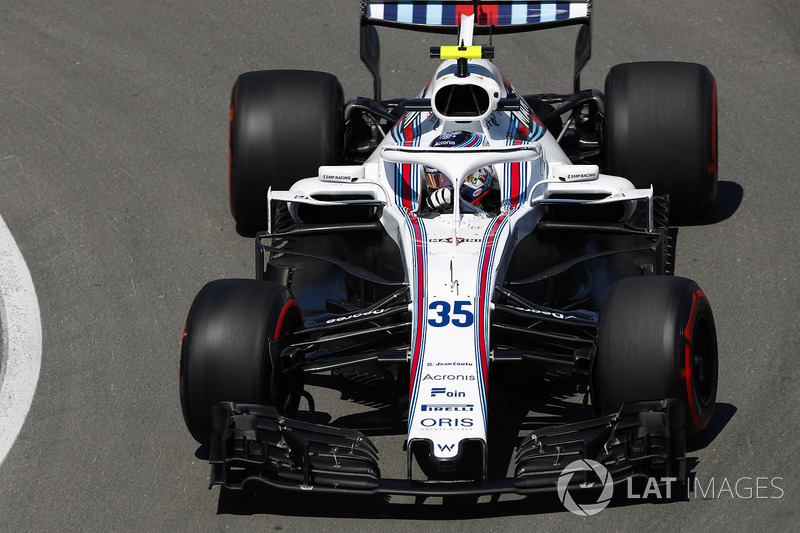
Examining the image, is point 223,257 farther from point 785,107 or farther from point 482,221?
point 785,107

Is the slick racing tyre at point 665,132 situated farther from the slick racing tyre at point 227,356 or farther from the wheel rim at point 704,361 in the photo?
the slick racing tyre at point 227,356

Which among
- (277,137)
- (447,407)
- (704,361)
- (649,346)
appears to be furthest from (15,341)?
(704,361)

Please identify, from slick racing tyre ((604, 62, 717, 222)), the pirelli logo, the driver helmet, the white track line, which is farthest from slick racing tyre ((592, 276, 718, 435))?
the white track line

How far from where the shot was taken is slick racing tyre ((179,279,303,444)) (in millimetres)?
7566

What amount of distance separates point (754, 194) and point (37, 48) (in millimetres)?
6735

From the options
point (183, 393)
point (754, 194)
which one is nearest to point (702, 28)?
point (754, 194)

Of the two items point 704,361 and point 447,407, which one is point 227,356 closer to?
point 447,407

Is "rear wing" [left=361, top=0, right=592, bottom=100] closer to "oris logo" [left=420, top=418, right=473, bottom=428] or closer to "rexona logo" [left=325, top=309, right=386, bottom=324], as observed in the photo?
"rexona logo" [left=325, top=309, right=386, bottom=324]

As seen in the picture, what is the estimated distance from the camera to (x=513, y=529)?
742cm

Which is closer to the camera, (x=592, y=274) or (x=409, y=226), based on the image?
(x=409, y=226)

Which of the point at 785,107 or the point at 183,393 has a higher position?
the point at 785,107

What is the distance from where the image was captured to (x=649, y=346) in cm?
741

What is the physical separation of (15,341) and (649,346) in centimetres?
422

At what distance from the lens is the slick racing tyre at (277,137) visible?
10219 millimetres
